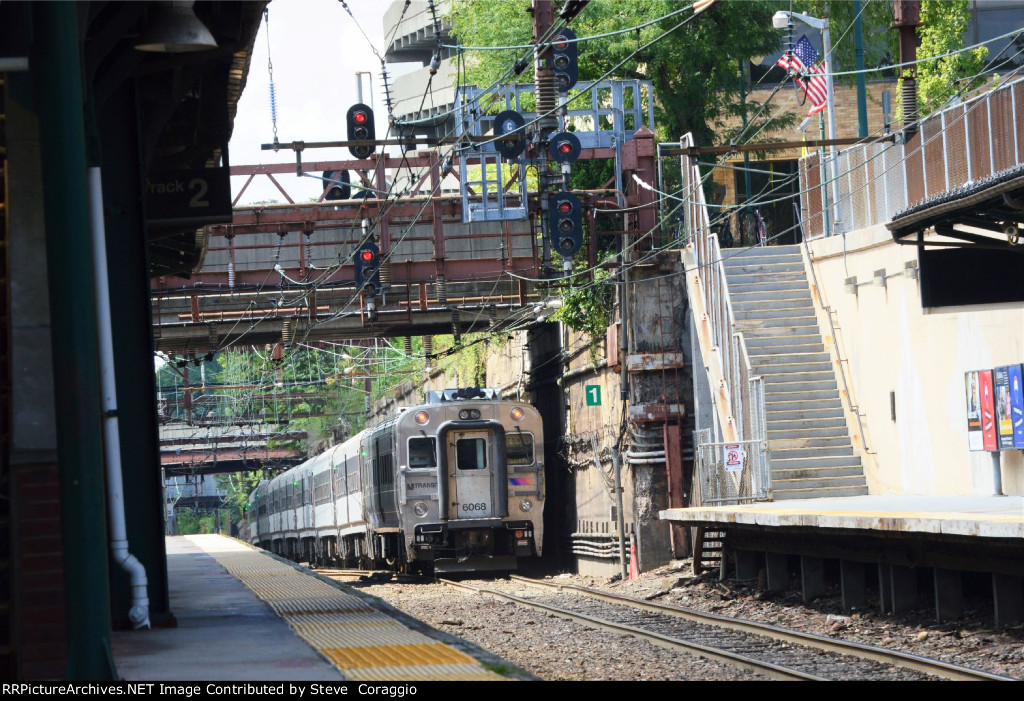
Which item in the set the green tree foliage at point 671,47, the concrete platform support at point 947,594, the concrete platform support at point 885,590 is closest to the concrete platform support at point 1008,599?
the concrete platform support at point 947,594

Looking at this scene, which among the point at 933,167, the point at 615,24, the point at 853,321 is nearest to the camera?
the point at 933,167

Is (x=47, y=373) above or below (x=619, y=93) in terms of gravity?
below

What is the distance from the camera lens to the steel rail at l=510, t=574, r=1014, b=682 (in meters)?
10.0

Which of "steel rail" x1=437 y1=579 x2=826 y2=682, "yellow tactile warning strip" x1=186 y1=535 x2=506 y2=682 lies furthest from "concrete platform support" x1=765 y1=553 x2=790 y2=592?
"yellow tactile warning strip" x1=186 y1=535 x2=506 y2=682

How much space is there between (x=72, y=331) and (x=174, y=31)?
2.84 meters

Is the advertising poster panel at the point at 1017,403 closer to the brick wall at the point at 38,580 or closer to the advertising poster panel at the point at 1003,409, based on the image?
the advertising poster panel at the point at 1003,409

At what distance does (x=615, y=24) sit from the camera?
30688 millimetres

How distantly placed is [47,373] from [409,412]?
16217 millimetres

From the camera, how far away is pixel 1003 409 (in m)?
16.2

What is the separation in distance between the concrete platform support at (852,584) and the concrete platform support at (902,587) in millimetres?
1080

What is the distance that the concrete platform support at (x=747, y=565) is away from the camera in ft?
62.0

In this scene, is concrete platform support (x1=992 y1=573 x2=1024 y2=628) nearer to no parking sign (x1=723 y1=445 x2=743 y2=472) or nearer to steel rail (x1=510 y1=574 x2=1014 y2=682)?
steel rail (x1=510 y1=574 x2=1014 y2=682)
